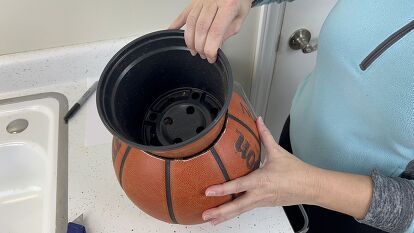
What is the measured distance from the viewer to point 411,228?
1.87 ft

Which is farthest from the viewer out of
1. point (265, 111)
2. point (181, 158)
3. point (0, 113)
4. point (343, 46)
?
point (265, 111)

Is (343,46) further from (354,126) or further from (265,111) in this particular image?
(265,111)

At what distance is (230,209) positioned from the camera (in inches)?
22.0

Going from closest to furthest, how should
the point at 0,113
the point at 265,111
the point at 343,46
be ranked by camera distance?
the point at 343,46, the point at 0,113, the point at 265,111

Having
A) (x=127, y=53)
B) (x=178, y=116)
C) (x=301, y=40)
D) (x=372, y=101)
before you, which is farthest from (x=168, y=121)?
(x=301, y=40)

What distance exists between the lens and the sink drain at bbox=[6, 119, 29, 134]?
0.80 metres

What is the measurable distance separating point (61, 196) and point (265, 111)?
2.50 ft

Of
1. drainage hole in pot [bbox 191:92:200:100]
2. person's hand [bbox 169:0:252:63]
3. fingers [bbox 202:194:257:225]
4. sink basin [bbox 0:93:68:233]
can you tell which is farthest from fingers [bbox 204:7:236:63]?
sink basin [bbox 0:93:68:233]

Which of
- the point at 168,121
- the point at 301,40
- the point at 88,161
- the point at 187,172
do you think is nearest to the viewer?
the point at 187,172

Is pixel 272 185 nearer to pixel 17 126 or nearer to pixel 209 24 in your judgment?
pixel 209 24

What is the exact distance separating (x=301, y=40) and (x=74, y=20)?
1.97 feet

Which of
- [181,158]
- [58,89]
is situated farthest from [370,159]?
[58,89]

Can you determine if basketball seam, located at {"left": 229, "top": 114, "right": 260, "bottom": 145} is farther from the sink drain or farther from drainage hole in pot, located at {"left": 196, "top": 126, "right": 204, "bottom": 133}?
the sink drain

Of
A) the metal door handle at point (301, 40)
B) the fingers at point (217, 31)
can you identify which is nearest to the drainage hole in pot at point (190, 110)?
the fingers at point (217, 31)
